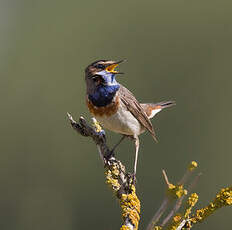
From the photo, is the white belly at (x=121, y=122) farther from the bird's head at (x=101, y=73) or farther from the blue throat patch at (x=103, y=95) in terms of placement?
the bird's head at (x=101, y=73)

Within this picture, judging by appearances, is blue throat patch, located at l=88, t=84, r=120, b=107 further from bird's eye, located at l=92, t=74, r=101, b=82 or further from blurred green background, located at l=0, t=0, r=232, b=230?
blurred green background, located at l=0, t=0, r=232, b=230

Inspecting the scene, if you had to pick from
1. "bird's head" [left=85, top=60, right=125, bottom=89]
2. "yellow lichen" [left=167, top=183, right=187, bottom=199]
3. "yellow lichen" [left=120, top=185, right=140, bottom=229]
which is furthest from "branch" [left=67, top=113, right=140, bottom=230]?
"bird's head" [left=85, top=60, right=125, bottom=89]

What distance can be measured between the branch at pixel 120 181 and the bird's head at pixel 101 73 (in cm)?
62

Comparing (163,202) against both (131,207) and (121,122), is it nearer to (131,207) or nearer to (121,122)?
(131,207)

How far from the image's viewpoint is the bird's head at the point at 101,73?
7.46m

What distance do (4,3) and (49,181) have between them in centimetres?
1248

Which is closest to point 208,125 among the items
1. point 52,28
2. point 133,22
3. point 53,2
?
point 133,22

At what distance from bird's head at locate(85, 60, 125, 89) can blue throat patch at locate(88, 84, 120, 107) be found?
45 mm

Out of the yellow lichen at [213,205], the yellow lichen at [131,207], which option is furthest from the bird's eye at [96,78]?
the yellow lichen at [213,205]

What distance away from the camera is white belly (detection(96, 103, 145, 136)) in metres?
7.43

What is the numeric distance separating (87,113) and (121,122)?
12555 mm

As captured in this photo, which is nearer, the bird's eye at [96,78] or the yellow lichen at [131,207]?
the yellow lichen at [131,207]

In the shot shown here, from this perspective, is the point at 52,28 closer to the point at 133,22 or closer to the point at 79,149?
the point at 133,22

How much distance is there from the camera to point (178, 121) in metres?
21.1
